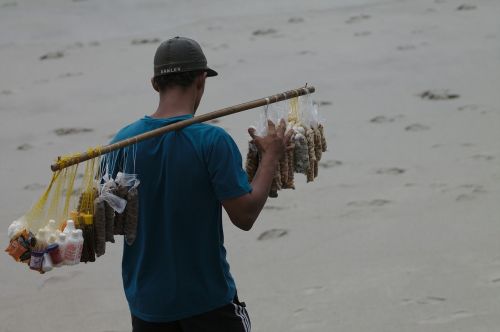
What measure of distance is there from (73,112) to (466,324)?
4.92m

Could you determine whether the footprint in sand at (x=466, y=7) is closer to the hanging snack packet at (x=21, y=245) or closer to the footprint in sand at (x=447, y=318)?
the footprint in sand at (x=447, y=318)

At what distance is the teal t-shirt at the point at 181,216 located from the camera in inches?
119

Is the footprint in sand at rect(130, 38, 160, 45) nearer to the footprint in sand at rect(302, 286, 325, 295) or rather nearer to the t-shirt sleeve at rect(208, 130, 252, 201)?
the footprint in sand at rect(302, 286, 325, 295)

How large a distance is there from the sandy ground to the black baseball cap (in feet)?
6.61

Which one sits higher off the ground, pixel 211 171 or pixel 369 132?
pixel 211 171

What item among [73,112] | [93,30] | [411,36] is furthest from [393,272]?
[93,30]

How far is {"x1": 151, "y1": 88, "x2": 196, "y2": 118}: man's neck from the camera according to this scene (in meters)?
3.15

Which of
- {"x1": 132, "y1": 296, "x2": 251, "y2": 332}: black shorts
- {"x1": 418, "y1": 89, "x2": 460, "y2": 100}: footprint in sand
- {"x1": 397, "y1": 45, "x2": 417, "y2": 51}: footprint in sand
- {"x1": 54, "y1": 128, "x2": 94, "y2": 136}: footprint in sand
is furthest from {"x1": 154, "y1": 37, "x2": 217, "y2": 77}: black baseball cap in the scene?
{"x1": 397, "y1": 45, "x2": 417, "y2": 51}: footprint in sand

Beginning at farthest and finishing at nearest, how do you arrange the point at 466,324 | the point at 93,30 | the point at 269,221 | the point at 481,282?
the point at 93,30 < the point at 269,221 < the point at 481,282 < the point at 466,324

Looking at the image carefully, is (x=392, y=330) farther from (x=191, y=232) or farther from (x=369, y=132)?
(x=369, y=132)

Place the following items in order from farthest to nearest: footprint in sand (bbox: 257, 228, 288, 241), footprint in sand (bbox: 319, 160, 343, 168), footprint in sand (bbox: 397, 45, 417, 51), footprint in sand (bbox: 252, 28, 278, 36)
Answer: footprint in sand (bbox: 252, 28, 278, 36) < footprint in sand (bbox: 397, 45, 417, 51) < footprint in sand (bbox: 319, 160, 343, 168) < footprint in sand (bbox: 257, 228, 288, 241)

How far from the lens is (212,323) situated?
125 inches

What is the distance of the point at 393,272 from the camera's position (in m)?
5.27

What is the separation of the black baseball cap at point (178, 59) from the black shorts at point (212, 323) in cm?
79
